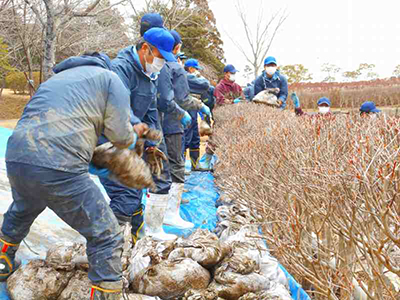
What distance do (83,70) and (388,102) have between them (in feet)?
71.5

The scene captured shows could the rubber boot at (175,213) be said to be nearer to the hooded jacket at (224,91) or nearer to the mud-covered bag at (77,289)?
the mud-covered bag at (77,289)

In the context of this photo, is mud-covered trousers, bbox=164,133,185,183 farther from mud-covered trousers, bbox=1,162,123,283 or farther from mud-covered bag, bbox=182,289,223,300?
mud-covered trousers, bbox=1,162,123,283

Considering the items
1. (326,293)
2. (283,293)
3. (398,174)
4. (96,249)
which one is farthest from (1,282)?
(398,174)

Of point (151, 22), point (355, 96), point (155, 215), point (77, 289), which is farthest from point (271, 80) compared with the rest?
point (355, 96)

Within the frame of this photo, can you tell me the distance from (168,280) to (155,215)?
1101 millimetres

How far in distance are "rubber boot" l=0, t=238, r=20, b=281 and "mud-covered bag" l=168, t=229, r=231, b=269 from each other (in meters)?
1.04

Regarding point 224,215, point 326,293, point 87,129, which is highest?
point 87,129

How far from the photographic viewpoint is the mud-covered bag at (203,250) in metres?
2.69

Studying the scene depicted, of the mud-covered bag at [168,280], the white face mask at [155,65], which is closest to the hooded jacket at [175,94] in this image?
the white face mask at [155,65]

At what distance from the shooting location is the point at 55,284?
235cm

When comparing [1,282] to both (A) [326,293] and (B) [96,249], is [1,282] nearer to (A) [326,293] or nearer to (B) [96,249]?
(B) [96,249]

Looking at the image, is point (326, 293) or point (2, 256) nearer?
point (326, 293)

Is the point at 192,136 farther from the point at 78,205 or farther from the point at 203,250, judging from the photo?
the point at 78,205

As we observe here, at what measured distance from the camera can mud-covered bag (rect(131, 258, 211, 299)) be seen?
8.10 ft
